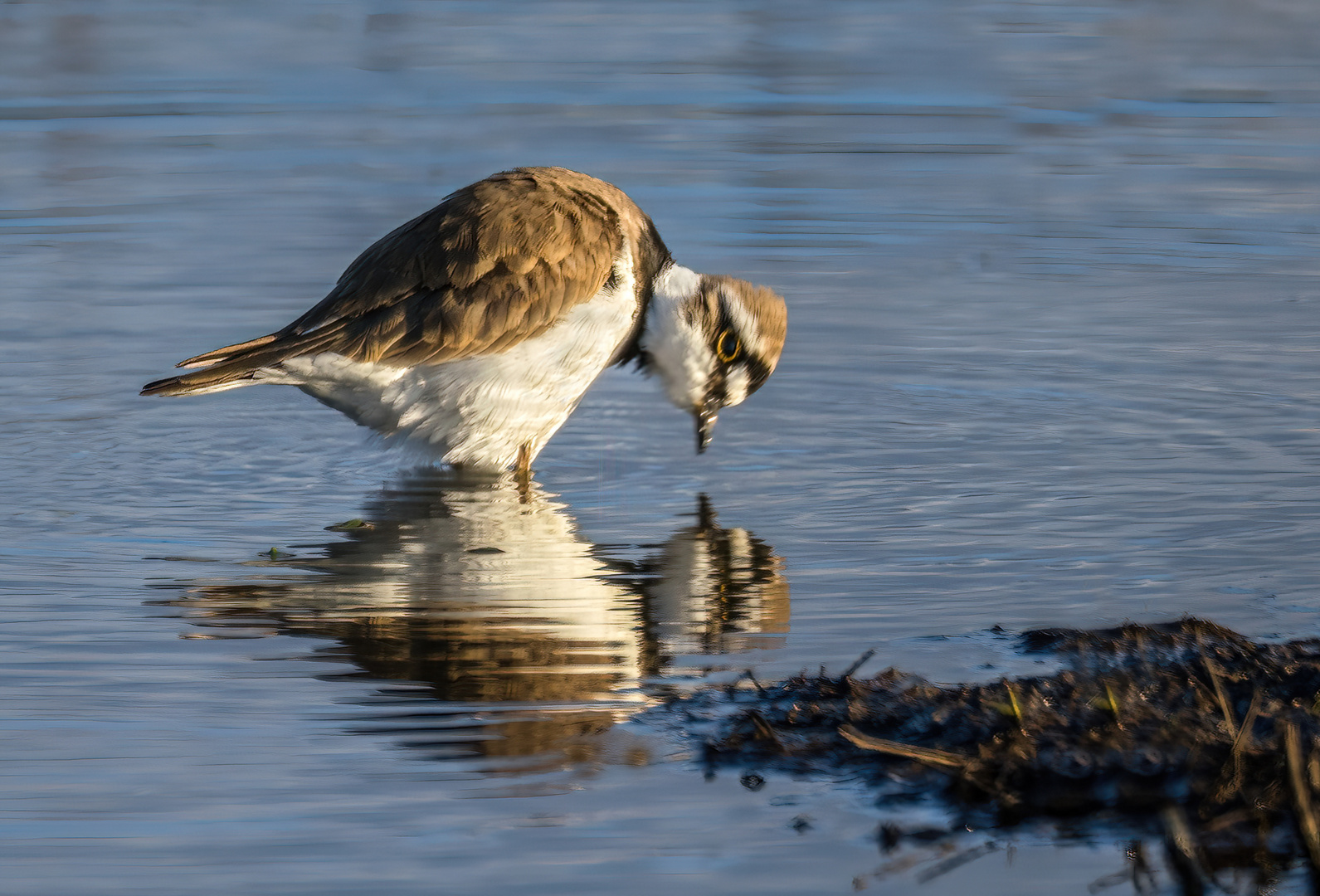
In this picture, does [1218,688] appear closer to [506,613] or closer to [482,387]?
[506,613]

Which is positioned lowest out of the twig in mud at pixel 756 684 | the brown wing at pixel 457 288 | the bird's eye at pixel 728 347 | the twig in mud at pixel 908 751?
the twig in mud at pixel 756 684

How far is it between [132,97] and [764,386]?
296 inches

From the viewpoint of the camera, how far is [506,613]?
6.20 m

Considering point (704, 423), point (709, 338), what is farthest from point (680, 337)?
point (704, 423)

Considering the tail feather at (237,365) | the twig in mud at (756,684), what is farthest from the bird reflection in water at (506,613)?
the tail feather at (237,365)

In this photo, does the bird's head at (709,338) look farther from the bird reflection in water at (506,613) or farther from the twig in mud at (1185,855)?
the twig in mud at (1185,855)

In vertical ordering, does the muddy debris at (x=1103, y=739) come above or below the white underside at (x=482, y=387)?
below

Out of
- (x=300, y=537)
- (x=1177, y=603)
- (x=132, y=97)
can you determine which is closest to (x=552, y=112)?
(x=132, y=97)

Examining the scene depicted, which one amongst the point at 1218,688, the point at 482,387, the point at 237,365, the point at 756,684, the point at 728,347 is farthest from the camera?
the point at 728,347

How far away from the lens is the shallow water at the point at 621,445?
15.7 feet

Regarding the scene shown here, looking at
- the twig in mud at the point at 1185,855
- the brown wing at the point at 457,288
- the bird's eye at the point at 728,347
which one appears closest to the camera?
the twig in mud at the point at 1185,855

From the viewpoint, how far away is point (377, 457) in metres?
8.41

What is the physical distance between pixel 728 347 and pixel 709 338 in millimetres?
137

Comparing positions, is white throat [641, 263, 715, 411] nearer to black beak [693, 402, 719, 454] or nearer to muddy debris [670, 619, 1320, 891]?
black beak [693, 402, 719, 454]
